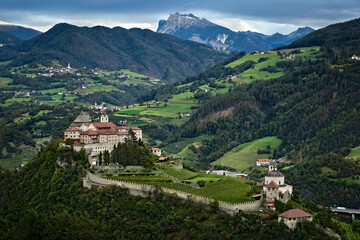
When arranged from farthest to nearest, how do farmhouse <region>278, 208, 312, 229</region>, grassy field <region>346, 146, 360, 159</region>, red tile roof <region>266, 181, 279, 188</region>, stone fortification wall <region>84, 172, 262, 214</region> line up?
1. grassy field <region>346, 146, 360, 159</region>
2. red tile roof <region>266, 181, 279, 188</region>
3. stone fortification wall <region>84, 172, 262, 214</region>
4. farmhouse <region>278, 208, 312, 229</region>

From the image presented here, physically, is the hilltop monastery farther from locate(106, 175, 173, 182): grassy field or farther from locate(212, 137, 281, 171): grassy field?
locate(212, 137, 281, 171): grassy field

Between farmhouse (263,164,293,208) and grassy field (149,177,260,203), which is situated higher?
farmhouse (263,164,293,208)

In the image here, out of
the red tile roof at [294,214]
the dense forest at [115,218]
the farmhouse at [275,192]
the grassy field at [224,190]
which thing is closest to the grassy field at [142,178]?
the grassy field at [224,190]

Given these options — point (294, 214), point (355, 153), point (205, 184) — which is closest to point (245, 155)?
point (355, 153)

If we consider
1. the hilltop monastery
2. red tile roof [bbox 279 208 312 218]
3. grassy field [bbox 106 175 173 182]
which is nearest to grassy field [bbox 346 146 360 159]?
the hilltop monastery

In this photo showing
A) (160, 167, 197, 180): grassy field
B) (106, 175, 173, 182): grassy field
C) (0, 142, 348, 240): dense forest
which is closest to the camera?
(0, 142, 348, 240): dense forest

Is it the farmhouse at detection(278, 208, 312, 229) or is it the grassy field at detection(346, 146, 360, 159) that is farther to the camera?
the grassy field at detection(346, 146, 360, 159)

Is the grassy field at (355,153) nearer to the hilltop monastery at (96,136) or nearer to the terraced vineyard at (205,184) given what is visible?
the terraced vineyard at (205,184)

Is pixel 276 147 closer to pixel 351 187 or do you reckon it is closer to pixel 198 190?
pixel 351 187
